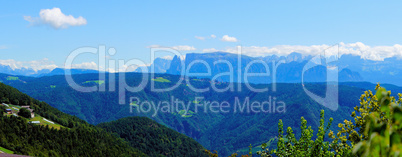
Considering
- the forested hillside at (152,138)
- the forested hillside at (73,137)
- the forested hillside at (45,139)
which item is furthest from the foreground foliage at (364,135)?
the forested hillside at (152,138)

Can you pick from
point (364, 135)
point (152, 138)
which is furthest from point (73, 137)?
point (152, 138)

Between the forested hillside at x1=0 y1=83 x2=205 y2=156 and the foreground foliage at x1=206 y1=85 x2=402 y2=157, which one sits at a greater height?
the foreground foliage at x1=206 y1=85 x2=402 y2=157

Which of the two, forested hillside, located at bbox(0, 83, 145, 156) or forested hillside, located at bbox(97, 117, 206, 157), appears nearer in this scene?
forested hillside, located at bbox(0, 83, 145, 156)

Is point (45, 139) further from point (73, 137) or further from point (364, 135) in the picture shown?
point (364, 135)

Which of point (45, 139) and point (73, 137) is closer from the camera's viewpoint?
point (45, 139)

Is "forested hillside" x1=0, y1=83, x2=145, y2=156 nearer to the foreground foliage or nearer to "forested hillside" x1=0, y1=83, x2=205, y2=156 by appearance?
"forested hillside" x1=0, y1=83, x2=205, y2=156

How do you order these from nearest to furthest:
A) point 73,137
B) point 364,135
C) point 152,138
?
point 364,135
point 73,137
point 152,138

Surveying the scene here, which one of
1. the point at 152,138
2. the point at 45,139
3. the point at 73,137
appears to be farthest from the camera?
the point at 152,138

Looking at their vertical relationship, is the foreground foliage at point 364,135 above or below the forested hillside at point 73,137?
above

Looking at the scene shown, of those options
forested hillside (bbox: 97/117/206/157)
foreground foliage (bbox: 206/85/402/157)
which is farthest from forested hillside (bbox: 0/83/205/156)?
foreground foliage (bbox: 206/85/402/157)

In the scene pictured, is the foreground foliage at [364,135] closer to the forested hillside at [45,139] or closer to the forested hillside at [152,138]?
the forested hillside at [45,139]

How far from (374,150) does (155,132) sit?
555ft

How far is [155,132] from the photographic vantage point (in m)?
166

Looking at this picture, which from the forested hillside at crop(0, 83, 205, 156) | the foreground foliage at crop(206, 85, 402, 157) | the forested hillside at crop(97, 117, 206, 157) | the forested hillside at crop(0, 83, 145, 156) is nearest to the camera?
the foreground foliage at crop(206, 85, 402, 157)
